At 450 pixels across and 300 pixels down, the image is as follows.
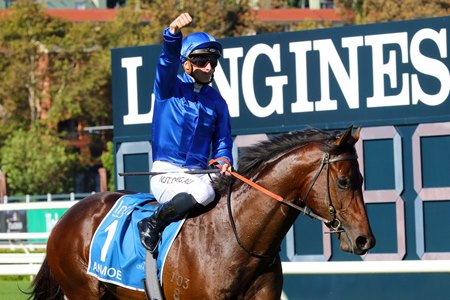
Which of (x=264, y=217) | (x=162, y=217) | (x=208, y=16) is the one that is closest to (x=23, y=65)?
(x=208, y=16)

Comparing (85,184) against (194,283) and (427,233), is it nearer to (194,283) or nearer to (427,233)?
(427,233)

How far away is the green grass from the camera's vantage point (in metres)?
11.2

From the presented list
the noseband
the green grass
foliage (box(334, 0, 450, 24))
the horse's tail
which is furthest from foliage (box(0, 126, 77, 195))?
the noseband

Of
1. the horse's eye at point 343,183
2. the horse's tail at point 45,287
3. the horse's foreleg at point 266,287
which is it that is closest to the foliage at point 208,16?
the horse's tail at point 45,287

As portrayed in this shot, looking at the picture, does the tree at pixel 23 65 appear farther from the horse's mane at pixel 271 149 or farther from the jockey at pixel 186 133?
the horse's mane at pixel 271 149

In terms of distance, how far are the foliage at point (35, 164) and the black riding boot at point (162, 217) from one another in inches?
1453

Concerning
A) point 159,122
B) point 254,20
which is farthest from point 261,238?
point 254,20

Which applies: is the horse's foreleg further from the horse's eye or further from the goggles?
the goggles

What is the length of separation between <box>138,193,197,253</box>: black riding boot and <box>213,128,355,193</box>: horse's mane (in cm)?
24

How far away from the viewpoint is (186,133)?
20.8 ft

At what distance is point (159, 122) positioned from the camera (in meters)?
6.39

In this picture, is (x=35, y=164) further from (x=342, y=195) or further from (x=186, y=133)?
(x=342, y=195)

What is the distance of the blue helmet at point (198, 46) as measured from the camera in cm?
632

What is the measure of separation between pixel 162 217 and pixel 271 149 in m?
0.71
